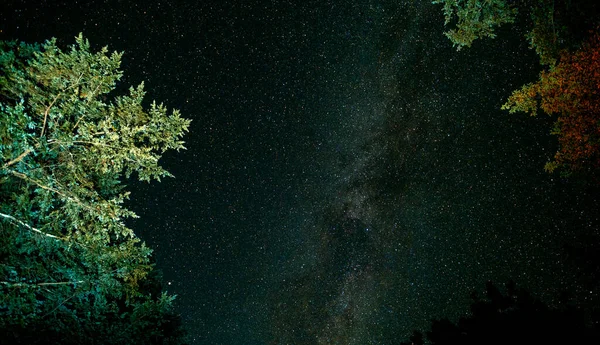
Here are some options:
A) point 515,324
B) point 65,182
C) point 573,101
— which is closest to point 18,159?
point 65,182

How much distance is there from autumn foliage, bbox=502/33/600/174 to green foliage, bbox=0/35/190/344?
23.0 ft

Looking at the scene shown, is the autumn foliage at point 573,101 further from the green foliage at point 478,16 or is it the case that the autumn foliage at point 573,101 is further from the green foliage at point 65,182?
the green foliage at point 65,182

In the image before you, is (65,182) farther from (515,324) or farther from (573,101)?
(573,101)

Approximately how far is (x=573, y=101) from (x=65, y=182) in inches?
357

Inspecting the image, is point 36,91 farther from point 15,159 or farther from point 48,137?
point 15,159

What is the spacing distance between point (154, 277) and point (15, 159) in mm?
4433

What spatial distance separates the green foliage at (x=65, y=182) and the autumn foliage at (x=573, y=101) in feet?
23.0

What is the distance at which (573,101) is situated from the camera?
607 centimetres

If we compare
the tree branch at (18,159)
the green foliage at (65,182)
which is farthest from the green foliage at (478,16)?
the tree branch at (18,159)

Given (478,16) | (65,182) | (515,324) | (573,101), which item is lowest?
(515,324)

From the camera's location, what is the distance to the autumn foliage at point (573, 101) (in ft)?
18.9

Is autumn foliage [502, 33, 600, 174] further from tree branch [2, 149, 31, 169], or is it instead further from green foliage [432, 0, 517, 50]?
tree branch [2, 149, 31, 169]

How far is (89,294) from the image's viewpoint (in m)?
5.71

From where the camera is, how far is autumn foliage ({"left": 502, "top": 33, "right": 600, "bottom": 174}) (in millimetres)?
5773
